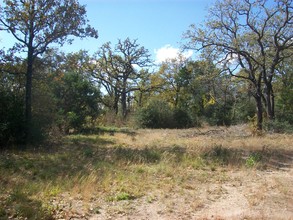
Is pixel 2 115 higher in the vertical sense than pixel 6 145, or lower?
higher

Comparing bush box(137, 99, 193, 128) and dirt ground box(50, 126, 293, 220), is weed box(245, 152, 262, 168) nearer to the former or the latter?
dirt ground box(50, 126, 293, 220)

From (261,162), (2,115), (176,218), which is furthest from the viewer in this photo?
(2,115)

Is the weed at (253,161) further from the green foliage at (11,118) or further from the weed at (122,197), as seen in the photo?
the green foliage at (11,118)

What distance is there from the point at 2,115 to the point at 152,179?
8.95 meters

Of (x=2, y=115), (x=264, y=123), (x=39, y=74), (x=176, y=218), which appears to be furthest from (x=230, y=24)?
(x=176, y=218)

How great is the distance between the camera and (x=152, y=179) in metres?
8.51

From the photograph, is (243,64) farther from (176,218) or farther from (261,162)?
(176,218)

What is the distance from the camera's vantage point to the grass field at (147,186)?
5.77 metres

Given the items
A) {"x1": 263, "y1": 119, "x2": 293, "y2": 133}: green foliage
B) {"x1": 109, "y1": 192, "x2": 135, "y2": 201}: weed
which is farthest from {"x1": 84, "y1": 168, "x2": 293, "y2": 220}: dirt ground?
{"x1": 263, "y1": 119, "x2": 293, "y2": 133}: green foliage

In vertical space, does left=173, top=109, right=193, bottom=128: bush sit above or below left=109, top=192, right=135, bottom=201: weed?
above

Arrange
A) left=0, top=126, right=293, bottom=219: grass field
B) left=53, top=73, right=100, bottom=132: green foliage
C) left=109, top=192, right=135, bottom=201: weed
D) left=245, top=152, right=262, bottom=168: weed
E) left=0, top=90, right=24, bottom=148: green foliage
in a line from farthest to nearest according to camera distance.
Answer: left=53, top=73, right=100, bottom=132: green foliage < left=0, top=90, right=24, bottom=148: green foliage < left=245, top=152, right=262, bottom=168: weed < left=109, top=192, right=135, bottom=201: weed < left=0, top=126, right=293, bottom=219: grass field

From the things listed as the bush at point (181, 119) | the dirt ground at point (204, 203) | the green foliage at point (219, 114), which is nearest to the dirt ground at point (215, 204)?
the dirt ground at point (204, 203)

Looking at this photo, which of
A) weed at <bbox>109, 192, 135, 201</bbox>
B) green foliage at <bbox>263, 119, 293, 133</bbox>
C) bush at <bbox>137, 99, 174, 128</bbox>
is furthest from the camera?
bush at <bbox>137, 99, 174, 128</bbox>

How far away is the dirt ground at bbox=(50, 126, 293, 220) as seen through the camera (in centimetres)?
569
